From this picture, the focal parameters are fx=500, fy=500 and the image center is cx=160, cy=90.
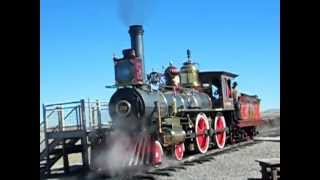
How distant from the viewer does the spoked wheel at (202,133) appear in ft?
53.4

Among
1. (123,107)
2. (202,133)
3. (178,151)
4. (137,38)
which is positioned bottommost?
(178,151)

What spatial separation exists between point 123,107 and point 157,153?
5.20ft

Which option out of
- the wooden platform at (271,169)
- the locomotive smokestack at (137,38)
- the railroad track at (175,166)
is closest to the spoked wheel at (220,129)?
the railroad track at (175,166)

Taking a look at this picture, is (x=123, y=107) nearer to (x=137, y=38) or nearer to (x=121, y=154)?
(x=121, y=154)

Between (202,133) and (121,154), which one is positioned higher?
(202,133)

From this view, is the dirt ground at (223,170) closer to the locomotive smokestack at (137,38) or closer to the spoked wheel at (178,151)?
the spoked wheel at (178,151)

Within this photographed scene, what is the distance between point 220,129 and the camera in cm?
1847

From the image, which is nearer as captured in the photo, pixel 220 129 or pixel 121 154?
pixel 121 154

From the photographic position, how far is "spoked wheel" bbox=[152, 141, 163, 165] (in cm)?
1312

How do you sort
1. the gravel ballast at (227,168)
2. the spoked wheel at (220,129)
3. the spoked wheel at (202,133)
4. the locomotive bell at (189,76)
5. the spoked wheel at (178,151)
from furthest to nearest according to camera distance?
1. the locomotive bell at (189,76)
2. the spoked wheel at (220,129)
3. the spoked wheel at (202,133)
4. the spoked wheel at (178,151)
5. the gravel ballast at (227,168)

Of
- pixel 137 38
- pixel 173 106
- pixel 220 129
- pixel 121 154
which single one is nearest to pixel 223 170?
pixel 121 154
